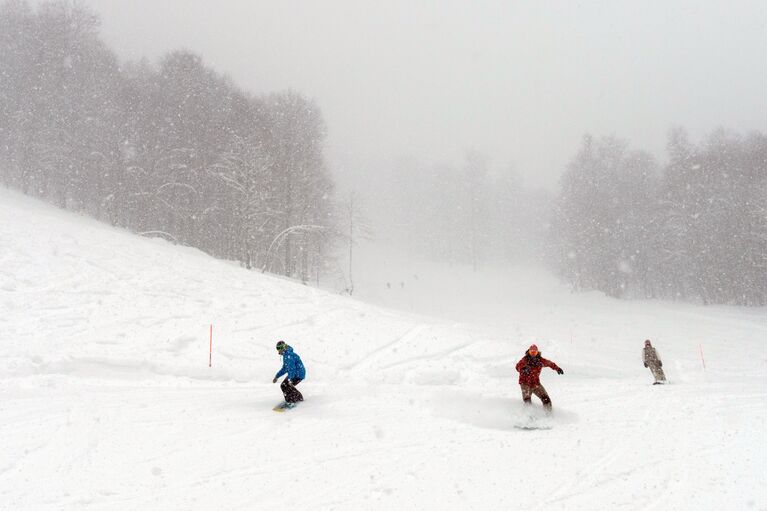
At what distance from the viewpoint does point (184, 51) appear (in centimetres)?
3400

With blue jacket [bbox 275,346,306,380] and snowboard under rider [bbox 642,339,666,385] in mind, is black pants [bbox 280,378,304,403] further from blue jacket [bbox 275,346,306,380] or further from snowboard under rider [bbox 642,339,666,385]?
→ snowboard under rider [bbox 642,339,666,385]

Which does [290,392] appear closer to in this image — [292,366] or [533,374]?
[292,366]

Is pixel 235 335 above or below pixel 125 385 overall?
above

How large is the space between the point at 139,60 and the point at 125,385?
121ft

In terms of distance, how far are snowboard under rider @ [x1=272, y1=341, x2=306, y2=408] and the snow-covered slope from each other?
46 cm

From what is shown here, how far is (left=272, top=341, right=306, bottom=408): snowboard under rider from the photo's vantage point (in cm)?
1028

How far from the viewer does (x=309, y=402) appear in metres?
10.8

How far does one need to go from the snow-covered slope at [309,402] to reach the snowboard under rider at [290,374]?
458mm

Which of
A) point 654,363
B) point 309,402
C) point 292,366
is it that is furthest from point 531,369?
point 654,363

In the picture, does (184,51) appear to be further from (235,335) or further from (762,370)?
(762,370)

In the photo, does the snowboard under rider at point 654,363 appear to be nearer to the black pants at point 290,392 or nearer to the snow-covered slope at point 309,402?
the snow-covered slope at point 309,402

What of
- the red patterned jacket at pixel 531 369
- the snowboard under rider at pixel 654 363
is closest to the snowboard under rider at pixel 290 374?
the red patterned jacket at pixel 531 369

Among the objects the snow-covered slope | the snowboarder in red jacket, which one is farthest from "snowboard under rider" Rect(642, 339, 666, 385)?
the snowboarder in red jacket

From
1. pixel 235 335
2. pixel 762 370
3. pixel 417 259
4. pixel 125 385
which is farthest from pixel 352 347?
pixel 417 259
